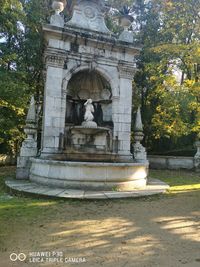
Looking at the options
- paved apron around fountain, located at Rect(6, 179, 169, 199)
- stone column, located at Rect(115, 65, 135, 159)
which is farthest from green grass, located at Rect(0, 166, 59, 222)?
stone column, located at Rect(115, 65, 135, 159)

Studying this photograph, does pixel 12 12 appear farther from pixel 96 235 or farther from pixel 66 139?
pixel 96 235

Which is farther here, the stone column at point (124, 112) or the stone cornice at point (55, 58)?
the stone column at point (124, 112)

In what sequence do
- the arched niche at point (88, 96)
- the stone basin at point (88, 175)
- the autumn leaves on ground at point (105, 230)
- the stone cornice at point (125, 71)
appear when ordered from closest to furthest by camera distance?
1. the autumn leaves on ground at point (105, 230)
2. the stone basin at point (88, 175)
3. the stone cornice at point (125, 71)
4. the arched niche at point (88, 96)

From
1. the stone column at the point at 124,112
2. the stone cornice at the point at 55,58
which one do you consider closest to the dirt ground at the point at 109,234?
the stone column at the point at 124,112

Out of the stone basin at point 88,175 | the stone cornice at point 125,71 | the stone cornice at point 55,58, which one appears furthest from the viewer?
the stone cornice at point 125,71

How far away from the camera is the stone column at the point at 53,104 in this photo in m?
11.3

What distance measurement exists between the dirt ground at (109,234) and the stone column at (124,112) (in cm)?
499

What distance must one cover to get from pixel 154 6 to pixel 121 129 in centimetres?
1284

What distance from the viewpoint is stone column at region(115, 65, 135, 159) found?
12.4 metres

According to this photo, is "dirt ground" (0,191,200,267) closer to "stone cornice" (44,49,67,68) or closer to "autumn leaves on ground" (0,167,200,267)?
"autumn leaves on ground" (0,167,200,267)

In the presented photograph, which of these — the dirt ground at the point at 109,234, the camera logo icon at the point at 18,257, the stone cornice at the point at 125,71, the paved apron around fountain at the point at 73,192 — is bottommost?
the camera logo icon at the point at 18,257

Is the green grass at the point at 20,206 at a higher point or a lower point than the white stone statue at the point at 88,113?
lower

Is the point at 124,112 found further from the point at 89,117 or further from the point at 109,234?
the point at 109,234

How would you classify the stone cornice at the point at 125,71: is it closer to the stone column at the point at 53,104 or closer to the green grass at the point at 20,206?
the stone column at the point at 53,104
